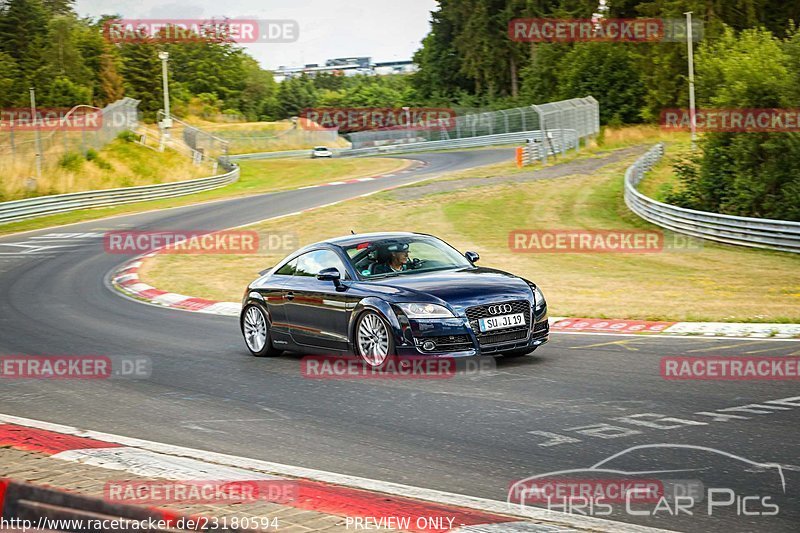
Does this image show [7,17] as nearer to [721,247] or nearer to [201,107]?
[201,107]

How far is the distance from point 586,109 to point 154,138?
22963 millimetres

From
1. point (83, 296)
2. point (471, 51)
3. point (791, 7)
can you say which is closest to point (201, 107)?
point (471, 51)

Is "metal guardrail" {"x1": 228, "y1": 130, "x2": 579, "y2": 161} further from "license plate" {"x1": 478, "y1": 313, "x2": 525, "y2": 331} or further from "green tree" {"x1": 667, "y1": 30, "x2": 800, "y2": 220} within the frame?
"license plate" {"x1": 478, "y1": 313, "x2": 525, "y2": 331}

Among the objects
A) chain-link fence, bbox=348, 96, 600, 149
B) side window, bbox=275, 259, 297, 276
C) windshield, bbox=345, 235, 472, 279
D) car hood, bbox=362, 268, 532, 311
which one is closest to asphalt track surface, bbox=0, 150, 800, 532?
car hood, bbox=362, 268, 532, 311

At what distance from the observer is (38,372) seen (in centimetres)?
1187

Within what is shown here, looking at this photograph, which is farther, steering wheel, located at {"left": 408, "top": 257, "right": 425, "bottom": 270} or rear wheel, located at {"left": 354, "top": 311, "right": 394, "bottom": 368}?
steering wheel, located at {"left": 408, "top": 257, "right": 425, "bottom": 270}

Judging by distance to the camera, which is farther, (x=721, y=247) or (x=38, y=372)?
(x=721, y=247)

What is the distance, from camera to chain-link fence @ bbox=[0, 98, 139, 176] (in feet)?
133

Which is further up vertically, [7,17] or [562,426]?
[7,17]

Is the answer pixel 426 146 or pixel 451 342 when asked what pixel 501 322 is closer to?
pixel 451 342

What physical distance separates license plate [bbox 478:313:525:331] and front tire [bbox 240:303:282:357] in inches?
127

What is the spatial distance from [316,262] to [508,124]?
6219 centimetres

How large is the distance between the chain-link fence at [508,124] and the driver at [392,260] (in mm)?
34140

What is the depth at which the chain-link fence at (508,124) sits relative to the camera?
5153cm
